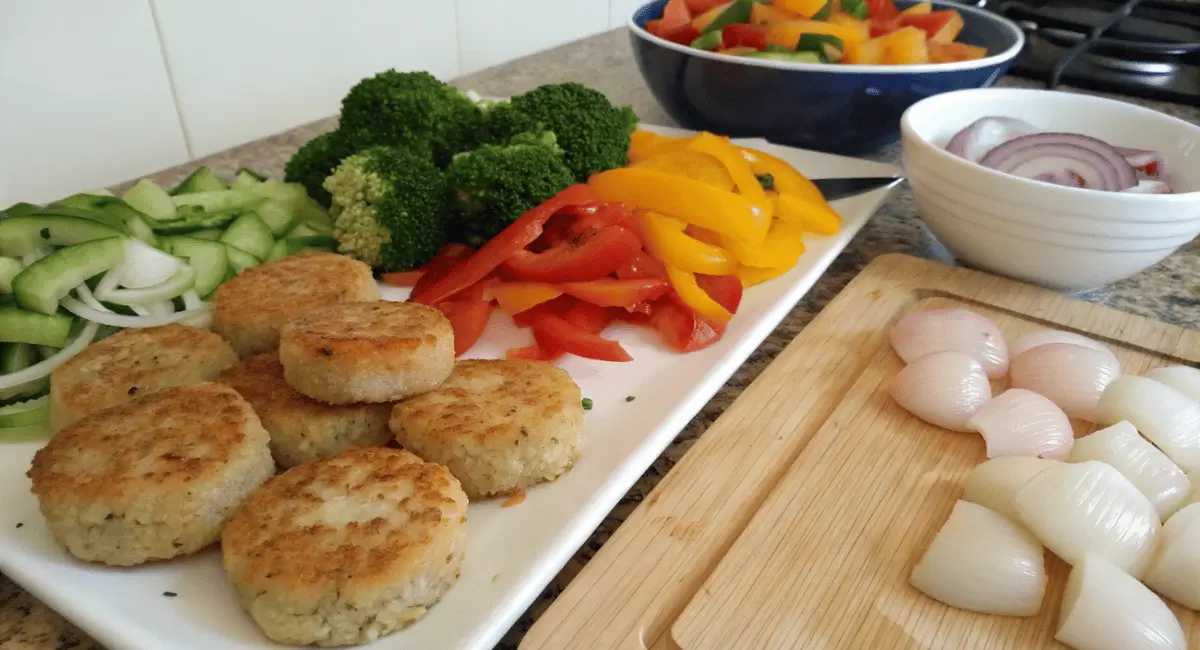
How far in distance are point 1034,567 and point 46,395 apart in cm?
130

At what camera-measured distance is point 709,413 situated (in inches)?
50.6

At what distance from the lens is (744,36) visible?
215cm

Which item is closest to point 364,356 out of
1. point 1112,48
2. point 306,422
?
point 306,422

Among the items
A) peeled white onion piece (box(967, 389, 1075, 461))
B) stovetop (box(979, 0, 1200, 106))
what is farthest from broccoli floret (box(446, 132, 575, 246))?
stovetop (box(979, 0, 1200, 106))

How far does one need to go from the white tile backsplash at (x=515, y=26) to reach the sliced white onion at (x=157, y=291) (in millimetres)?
1660

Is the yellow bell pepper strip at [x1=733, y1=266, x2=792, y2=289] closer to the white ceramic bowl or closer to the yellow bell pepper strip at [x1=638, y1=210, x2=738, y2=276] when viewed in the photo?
the yellow bell pepper strip at [x1=638, y1=210, x2=738, y2=276]

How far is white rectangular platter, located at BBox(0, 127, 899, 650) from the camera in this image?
2.69 ft

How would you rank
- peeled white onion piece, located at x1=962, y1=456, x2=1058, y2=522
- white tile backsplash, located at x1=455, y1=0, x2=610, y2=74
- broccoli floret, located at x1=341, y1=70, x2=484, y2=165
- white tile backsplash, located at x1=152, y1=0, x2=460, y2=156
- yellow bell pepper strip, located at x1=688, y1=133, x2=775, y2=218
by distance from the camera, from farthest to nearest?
white tile backsplash, located at x1=455, y1=0, x2=610, y2=74 < white tile backsplash, located at x1=152, y1=0, x2=460, y2=156 < broccoli floret, located at x1=341, y1=70, x2=484, y2=165 < yellow bell pepper strip, located at x1=688, y1=133, x2=775, y2=218 < peeled white onion piece, located at x1=962, y1=456, x2=1058, y2=522

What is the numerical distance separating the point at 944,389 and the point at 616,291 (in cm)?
53

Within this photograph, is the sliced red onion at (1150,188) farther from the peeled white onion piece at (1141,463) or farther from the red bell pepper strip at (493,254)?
the red bell pepper strip at (493,254)

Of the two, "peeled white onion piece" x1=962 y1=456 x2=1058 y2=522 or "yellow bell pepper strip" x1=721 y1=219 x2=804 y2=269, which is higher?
"yellow bell pepper strip" x1=721 y1=219 x2=804 y2=269

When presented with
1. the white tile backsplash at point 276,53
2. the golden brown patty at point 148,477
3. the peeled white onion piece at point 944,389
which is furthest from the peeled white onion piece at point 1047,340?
the white tile backsplash at point 276,53

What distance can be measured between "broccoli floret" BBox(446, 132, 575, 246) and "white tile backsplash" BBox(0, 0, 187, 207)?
2.99 feet

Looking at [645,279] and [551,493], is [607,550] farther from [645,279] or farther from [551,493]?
[645,279]
